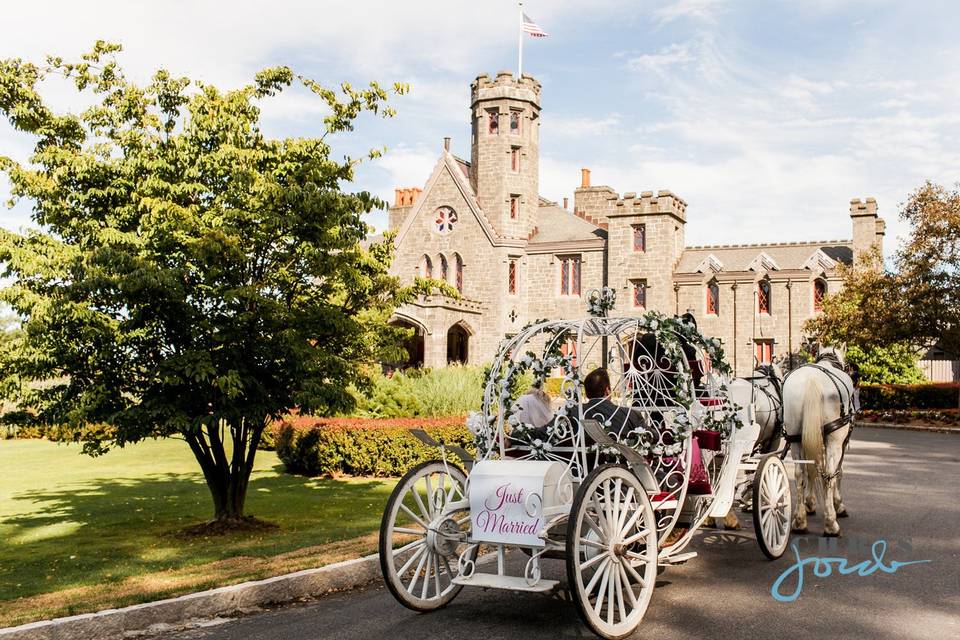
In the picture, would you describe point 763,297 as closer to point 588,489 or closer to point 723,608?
point 723,608

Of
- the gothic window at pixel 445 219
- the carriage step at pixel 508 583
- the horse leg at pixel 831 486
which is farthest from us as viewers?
the gothic window at pixel 445 219

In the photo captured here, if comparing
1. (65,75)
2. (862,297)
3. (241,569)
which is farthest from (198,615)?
(862,297)

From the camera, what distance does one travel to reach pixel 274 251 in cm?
1074

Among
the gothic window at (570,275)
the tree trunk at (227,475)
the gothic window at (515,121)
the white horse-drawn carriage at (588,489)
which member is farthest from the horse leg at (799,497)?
the gothic window at (515,121)

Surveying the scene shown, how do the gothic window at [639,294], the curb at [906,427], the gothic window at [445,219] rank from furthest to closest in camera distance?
the gothic window at [445,219]
the gothic window at [639,294]
the curb at [906,427]

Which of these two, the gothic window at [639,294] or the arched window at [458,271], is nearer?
the gothic window at [639,294]

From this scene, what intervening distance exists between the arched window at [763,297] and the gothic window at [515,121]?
1571 centimetres

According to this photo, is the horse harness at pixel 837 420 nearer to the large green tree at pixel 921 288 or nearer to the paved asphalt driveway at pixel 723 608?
the paved asphalt driveway at pixel 723 608

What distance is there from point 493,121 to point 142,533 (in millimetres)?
40208

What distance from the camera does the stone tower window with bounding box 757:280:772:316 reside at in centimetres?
4450

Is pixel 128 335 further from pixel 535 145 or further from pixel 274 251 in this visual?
pixel 535 145

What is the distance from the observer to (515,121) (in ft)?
159

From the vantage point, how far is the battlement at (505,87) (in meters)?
47.6

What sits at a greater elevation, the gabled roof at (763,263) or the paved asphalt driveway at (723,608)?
the gabled roof at (763,263)
